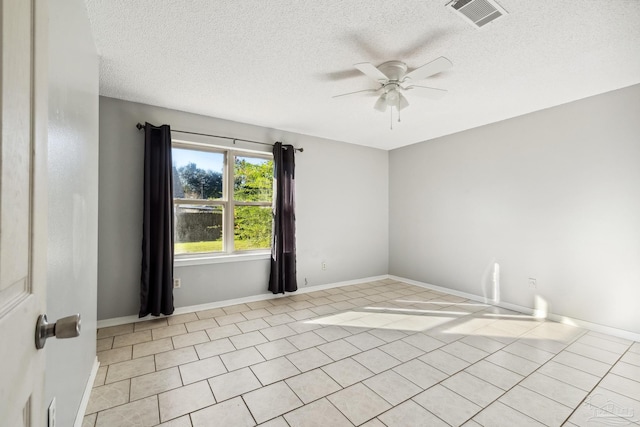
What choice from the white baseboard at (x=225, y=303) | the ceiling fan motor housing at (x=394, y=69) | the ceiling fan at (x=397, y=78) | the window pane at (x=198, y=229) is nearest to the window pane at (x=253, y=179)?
the window pane at (x=198, y=229)

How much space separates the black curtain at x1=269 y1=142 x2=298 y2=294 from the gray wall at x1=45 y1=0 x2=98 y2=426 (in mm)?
2223

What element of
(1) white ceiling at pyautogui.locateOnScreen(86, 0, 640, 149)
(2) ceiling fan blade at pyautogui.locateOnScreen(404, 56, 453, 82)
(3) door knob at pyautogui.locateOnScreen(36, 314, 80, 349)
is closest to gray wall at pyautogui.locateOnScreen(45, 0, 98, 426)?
(1) white ceiling at pyautogui.locateOnScreen(86, 0, 640, 149)

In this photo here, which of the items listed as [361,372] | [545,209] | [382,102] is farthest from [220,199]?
[545,209]

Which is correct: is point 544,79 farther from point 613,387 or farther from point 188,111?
point 188,111

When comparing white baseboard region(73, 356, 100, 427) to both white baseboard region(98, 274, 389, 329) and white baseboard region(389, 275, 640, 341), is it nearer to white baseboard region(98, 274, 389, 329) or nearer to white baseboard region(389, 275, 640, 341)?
white baseboard region(98, 274, 389, 329)

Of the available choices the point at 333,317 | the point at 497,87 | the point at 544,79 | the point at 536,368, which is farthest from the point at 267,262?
the point at 544,79

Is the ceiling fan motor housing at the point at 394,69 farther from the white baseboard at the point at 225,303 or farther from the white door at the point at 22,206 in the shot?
the white baseboard at the point at 225,303

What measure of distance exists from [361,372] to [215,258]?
2.29 metres

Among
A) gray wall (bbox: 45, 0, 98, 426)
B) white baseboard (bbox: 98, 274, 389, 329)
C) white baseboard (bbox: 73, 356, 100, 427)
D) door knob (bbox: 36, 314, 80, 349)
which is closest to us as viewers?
door knob (bbox: 36, 314, 80, 349)

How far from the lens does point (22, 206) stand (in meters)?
0.55

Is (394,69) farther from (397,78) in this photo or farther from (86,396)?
(86,396)

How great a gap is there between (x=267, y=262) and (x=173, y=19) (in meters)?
2.99

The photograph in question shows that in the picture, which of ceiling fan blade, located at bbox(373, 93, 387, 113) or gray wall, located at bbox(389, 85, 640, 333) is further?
gray wall, located at bbox(389, 85, 640, 333)

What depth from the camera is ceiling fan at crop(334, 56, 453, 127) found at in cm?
215
